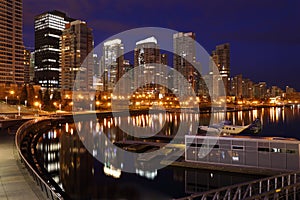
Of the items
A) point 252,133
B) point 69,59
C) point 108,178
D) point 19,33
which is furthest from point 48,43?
point 108,178

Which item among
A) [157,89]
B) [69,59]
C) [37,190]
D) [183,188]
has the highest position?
[69,59]

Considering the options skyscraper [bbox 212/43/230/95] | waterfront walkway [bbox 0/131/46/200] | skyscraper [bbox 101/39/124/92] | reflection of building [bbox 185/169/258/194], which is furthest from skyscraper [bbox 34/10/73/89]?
waterfront walkway [bbox 0/131/46/200]

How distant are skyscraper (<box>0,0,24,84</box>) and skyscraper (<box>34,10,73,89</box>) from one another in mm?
26885

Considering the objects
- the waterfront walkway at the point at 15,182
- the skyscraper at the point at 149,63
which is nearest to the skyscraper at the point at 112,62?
the skyscraper at the point at 149,63

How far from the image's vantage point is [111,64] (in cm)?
12850

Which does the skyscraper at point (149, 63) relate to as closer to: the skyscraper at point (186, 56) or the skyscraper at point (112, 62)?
the skyscraper at point (112, 62)

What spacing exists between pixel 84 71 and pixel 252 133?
2746 inches

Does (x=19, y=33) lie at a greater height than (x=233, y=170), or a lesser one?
greater

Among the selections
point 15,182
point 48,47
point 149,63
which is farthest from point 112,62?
point 15,182

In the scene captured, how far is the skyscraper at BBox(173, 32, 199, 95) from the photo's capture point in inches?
5038

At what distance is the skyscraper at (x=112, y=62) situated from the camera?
389 feet

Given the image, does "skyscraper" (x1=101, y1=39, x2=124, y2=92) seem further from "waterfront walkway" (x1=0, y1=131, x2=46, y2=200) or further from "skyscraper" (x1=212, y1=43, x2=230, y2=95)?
"waterfront walkway" (x1=0, y1=131, x2=46, y2=200)

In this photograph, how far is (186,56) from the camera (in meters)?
131

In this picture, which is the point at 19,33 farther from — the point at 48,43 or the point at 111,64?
the point at 111,64
